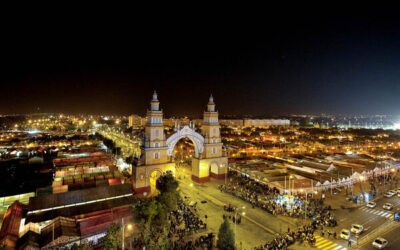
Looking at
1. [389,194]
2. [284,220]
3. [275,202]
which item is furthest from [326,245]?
[389,194]

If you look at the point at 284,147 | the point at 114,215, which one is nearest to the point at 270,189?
the point at 114,215

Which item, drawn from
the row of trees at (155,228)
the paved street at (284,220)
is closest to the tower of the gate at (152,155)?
→ the paved street at (284,220)

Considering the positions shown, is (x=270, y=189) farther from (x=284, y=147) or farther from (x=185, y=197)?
(x=284, y=147)

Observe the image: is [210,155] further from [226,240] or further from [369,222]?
[369,222]

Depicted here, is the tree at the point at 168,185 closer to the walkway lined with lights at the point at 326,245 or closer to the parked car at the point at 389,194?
the walkway lined with lights at the point at 326,245

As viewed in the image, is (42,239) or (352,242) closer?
(42,239)
